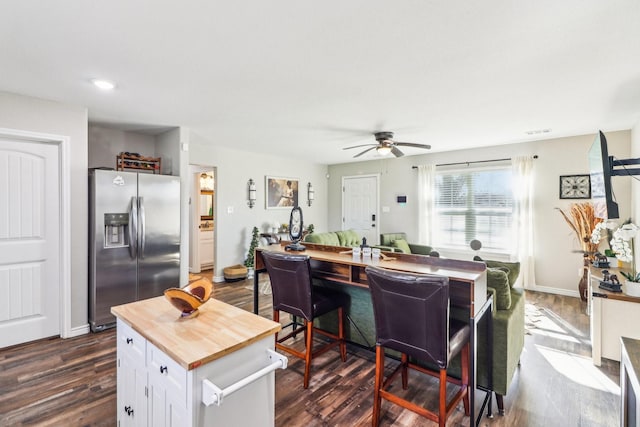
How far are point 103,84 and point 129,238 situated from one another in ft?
5.62

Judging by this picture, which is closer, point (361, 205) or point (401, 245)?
point (401, 245)

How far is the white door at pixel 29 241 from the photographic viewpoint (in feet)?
9.61

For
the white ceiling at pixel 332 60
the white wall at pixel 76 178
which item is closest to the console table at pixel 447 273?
the white ceiling at pixel 332 60

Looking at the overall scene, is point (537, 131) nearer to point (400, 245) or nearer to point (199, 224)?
point (400, 245)

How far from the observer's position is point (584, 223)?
14.0 ft

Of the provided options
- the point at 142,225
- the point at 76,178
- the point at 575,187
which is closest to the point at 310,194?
the point at 142,225

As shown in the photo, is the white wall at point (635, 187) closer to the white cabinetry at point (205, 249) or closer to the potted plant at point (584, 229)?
the potted plant at point (584, 229)

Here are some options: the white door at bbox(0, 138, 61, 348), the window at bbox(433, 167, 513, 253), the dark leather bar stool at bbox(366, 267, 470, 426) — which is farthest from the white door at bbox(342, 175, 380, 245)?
the white door at bbox(0, 138, 61, 348)

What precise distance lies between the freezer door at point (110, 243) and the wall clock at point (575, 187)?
6046mm

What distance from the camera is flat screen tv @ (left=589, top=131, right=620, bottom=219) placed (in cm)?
166

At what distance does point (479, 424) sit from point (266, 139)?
13.9 ft

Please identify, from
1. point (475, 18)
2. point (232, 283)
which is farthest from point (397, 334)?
point (232, 283)

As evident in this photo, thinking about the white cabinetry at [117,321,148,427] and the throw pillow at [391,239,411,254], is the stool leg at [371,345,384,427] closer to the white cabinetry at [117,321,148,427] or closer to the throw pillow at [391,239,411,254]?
the white cabinetry at [117,321,148,427]

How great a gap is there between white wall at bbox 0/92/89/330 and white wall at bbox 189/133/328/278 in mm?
1574
